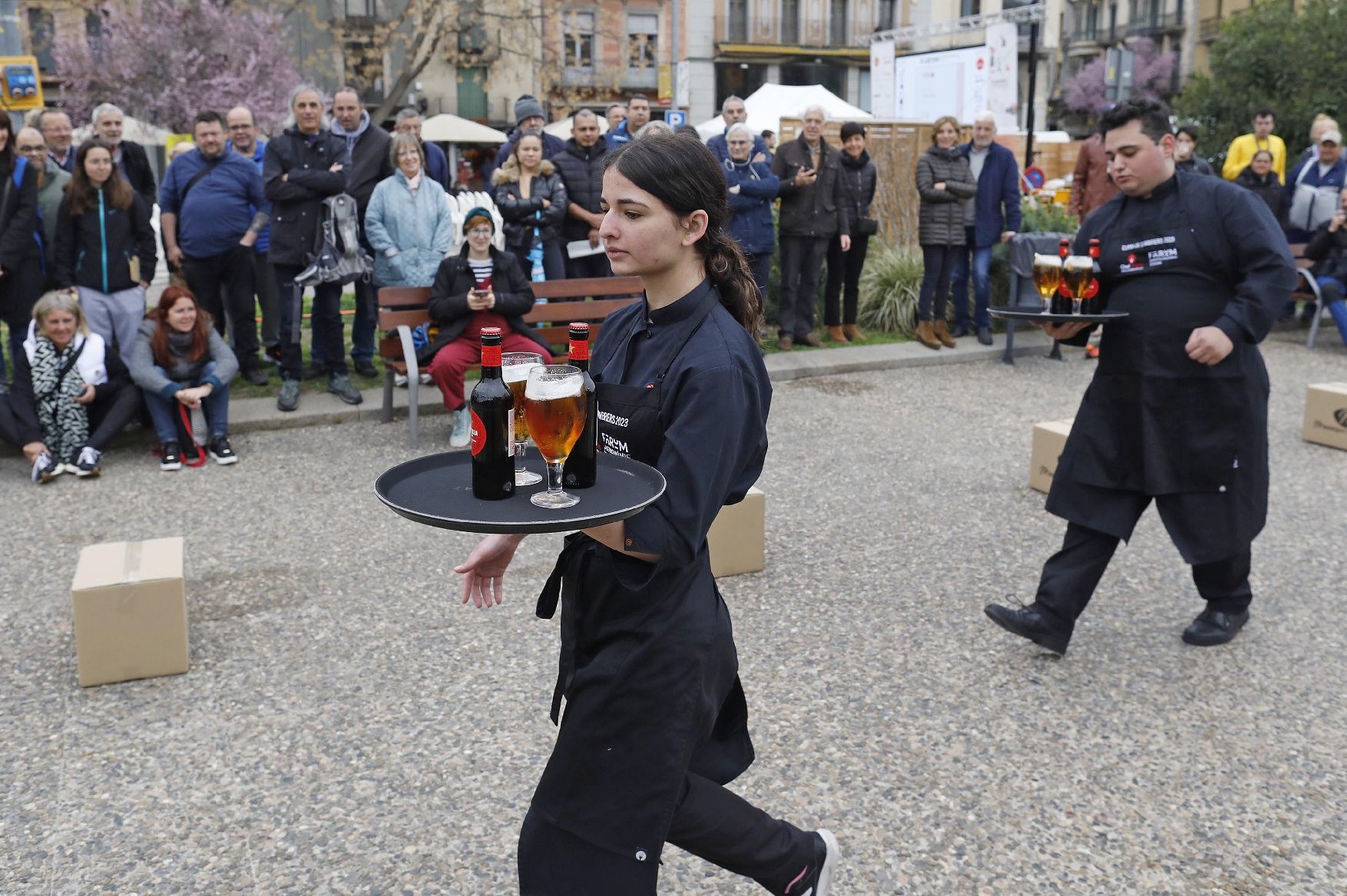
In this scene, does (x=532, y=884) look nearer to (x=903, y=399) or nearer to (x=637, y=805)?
(x=637, y=805)

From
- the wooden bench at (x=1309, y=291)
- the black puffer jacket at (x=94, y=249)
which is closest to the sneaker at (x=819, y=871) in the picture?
the black puffer jacket at (x=94, y=249)

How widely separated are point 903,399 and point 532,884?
277 inches

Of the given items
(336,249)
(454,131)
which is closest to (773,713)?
(336,249)

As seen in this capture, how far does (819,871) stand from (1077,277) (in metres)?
2.38

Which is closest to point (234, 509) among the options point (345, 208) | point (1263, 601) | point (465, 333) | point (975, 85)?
point (465, 333)

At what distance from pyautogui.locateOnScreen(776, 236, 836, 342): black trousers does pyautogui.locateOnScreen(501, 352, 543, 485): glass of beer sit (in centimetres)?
831

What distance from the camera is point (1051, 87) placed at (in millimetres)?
63000

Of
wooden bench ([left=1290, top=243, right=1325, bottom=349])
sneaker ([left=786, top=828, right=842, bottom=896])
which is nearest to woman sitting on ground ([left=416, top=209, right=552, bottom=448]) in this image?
sneaker ([left=786, top=828, right=842, bottom=896])

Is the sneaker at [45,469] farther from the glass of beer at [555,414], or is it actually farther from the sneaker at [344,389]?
the glass of beer at [555,414]

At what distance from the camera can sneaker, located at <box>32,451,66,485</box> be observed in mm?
6703

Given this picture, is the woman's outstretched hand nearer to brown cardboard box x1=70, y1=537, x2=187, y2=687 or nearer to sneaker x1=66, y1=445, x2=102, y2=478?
brown cardboard box x1=70, y1=537, x2=187, y2=687

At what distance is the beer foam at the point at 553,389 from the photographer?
78.7 inches

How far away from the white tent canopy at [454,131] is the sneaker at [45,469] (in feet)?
72.0

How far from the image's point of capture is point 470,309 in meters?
7.55
